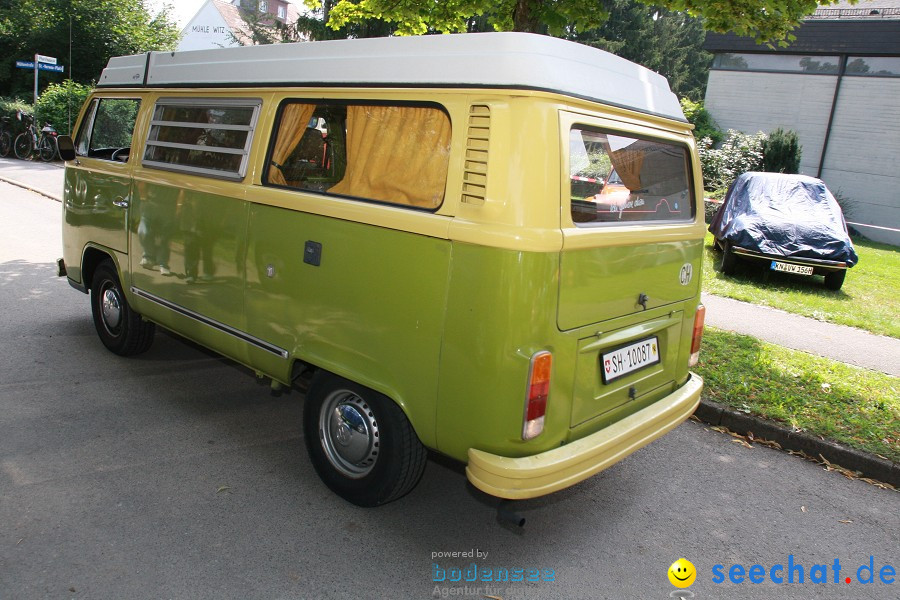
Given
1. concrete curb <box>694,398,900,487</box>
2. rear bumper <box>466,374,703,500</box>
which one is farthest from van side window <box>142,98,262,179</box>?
concrete curb <box>694,398,900,487</box>

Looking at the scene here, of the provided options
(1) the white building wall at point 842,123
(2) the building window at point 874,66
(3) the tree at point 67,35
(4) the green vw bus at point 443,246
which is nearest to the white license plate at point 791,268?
(4) the green vw bus at point 443,246

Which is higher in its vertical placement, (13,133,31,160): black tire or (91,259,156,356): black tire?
(13,133,31,160): black tire

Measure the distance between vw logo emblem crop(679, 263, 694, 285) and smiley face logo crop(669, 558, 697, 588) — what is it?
150 centimetres

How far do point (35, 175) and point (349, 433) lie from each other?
54.3 feet

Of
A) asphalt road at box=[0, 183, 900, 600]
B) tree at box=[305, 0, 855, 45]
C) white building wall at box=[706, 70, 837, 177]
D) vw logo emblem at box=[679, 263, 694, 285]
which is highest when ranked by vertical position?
white building wall at box=[706, 70, 837, 177]

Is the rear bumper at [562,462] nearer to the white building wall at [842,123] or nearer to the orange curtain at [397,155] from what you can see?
the orange curtain at [397,155]

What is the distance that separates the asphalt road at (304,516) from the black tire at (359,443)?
0.15 m

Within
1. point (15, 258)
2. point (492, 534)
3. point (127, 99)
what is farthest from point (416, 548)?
point (15, 258)

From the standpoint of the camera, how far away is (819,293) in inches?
380

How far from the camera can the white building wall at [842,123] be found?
2166 cm

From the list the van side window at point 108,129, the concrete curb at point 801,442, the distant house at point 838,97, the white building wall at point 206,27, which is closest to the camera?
the concrete curb at point 801,442

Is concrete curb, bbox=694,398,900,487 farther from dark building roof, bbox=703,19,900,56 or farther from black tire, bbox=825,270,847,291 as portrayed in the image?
dark building roof, bbox=703,19,900,56

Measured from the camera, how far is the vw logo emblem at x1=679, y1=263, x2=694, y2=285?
12.5 feet

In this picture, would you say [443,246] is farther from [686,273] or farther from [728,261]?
[728,261]
